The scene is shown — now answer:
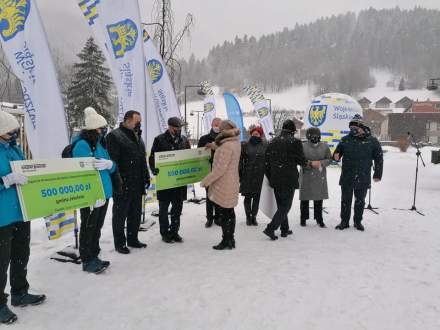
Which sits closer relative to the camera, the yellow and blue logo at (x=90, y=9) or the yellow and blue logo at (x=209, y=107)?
the yellow and blue logo at (x=90, y=9)

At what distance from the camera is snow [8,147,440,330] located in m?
3.37

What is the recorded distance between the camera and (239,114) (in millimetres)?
16141

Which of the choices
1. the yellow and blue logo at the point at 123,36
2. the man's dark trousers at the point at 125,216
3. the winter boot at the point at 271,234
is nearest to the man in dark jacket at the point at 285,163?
the winter boot at the point at 271,234

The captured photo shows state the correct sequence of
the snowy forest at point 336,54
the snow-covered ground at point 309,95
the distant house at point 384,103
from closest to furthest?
1. the distant house at point 384,103
2. the snow-covered ground at point 309,95
3. the snowy forest at point 336,54

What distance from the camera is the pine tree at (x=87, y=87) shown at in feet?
99.4

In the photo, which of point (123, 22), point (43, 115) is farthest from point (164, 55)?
point (43, 115)

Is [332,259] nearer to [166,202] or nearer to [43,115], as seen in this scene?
[166,202]

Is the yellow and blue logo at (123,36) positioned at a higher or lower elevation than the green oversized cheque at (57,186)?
higher

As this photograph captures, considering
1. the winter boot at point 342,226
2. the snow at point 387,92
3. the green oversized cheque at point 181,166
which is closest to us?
the green oversized cheque at point 181,166

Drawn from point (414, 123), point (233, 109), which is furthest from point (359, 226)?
point (414, 123)

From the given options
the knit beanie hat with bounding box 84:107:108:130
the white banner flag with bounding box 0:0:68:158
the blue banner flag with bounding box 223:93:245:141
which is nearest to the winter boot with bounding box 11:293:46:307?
the knit beanie hat with bounding box 84:107:108:130

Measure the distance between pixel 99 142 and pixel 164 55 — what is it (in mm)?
6739

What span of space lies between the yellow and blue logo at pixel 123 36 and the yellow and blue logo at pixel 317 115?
901cm

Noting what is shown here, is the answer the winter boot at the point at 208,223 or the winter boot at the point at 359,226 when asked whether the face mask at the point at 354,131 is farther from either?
the winter boot at the point at 208,223
